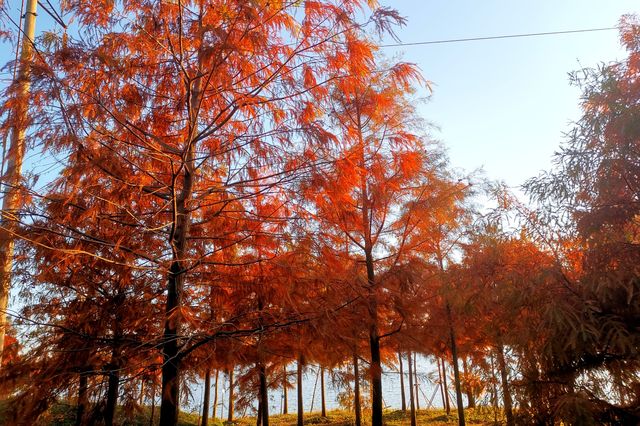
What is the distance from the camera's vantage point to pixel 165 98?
5.39 meters

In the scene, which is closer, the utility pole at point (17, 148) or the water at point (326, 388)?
the utility pole at point (17, 148)

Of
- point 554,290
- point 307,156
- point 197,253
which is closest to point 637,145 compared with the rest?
point 554,290

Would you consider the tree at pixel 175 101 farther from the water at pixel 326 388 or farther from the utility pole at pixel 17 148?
the water at pixel 326 388

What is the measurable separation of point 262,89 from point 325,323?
268cm

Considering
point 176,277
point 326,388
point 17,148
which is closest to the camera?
point 17,148

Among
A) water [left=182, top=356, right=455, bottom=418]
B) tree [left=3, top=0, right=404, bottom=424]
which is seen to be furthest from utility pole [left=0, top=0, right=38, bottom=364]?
water [left=182, top=356, right=455, bottom=418]

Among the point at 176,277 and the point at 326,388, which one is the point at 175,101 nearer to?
the point at 176,277

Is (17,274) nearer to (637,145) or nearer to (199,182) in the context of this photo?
(199,182)

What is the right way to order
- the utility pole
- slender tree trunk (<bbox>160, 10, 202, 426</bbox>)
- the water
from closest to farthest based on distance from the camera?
the utility pole
slender tree trunk (<bbox>160, 10, 202, 426</bbox>)
the water

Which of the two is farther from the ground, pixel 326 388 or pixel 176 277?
pixel 176 277

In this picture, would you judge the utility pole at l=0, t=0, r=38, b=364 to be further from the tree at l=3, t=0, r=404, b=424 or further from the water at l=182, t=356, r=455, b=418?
the water at l=182, t=356, r=455, b=418

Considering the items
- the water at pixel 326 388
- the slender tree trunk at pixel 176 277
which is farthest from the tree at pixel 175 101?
the water at pixel 326 388

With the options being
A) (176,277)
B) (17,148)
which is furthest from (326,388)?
(17,148)

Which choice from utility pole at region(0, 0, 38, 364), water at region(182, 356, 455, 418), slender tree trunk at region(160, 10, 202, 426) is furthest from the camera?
water at region(182, 356, 455, 418)
